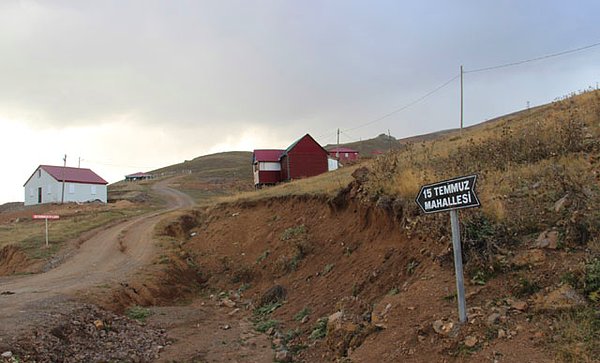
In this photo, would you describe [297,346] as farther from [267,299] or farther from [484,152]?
[484,152]

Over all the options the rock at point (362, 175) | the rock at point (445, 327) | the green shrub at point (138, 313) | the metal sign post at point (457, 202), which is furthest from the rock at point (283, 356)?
the rock at point (362, 175)

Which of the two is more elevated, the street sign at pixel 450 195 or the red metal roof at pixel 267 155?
the red metal roof at pixel 267 155

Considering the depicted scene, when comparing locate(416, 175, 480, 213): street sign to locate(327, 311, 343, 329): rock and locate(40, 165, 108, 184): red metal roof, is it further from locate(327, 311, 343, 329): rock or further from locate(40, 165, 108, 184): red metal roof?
locate(40, 165, 108, 184): red metal roof

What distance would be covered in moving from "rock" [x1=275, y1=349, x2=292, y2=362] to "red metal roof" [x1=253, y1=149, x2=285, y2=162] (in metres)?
41.1

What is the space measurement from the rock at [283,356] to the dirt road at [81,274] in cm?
506

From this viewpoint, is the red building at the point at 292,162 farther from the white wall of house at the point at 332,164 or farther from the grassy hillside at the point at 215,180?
the white wall of house at the point at 332,164

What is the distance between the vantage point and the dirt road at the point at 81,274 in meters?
10.9

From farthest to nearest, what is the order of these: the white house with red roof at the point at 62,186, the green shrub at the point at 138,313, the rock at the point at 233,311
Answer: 1. the white house with red roof at the point at 62,186
2. the rock at the point at 233,311
3. the green shrub at the point at 138,313

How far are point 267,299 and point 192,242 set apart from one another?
10257 mm

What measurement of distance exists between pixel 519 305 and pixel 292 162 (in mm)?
41387

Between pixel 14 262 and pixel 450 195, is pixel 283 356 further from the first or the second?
pixel 14 262

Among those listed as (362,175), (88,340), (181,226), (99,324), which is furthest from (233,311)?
(181,226)

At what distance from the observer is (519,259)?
6.84 m

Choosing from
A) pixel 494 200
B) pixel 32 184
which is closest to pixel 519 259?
pixel 494 200
